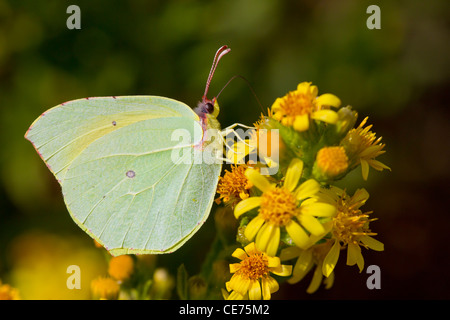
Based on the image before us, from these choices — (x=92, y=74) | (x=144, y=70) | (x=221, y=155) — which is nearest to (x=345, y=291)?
(x=221, y=155)

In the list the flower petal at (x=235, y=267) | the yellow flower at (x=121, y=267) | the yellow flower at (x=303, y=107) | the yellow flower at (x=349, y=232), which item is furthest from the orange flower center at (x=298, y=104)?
the yellow flower at (x=121, y=267)

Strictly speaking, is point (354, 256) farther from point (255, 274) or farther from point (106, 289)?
point (106, 289)

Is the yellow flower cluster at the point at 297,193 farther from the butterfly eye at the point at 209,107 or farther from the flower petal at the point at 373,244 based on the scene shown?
the butterfly eye at the point at 209,107

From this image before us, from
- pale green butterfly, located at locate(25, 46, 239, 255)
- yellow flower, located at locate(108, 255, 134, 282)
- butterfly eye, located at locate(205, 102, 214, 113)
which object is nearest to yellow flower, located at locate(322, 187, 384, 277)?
pale green butterfly, located at locate(25, 46, 239, 255)

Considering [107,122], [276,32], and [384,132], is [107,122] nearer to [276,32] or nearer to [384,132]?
[276,32]

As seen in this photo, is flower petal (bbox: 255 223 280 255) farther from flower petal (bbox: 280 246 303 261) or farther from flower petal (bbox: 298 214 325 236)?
flower petal (bbox: 280 246 303 261)

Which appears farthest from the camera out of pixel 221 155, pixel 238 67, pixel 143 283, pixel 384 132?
pixel 384 132
